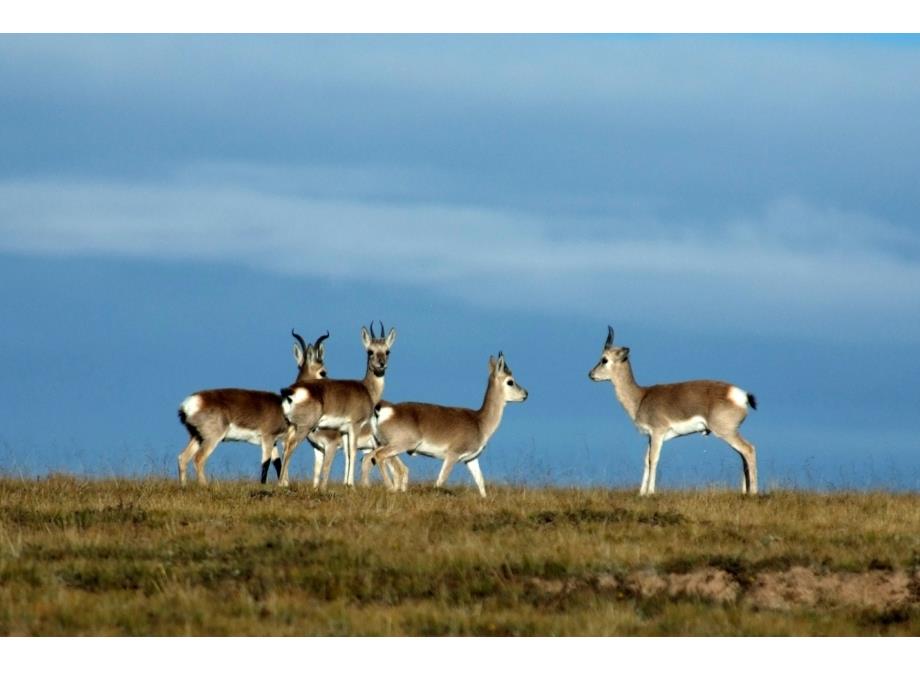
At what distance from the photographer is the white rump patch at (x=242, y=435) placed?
21719 mm

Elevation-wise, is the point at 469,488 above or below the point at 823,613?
above

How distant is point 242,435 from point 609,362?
18.6 ft

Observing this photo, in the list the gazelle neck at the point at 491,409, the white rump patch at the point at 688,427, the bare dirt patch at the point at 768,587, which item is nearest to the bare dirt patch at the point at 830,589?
the bare dirt patch at the point at 768,587

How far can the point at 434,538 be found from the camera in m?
14.9

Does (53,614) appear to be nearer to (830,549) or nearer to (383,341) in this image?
(830,549)

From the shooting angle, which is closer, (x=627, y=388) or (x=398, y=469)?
(x=398, y=469)

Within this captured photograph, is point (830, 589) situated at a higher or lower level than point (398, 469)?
lower

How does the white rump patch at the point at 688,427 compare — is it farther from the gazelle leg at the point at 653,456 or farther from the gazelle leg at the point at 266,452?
the gazelle leg at the point at 266,452

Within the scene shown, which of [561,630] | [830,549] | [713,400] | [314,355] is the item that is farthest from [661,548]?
[314,355]

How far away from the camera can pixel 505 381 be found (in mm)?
22531

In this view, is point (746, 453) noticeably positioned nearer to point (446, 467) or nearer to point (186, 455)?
point (446, 467)

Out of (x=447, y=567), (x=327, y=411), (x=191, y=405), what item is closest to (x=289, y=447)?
(x=327, y=411)

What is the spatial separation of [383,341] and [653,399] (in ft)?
13.5

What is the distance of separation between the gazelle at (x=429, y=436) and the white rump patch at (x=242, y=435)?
6.42 ft
